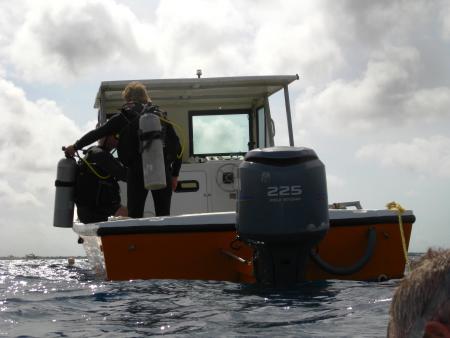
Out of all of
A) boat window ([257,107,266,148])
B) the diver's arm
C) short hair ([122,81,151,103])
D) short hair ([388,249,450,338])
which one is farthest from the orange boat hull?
boat window ([257,107,266,148])

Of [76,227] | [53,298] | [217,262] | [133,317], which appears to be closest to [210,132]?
Result: [76,227]

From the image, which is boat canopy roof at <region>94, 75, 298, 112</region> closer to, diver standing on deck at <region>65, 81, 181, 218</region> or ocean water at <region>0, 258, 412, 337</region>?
diver standing on deck at <region>65, 81, 181, 218</region>

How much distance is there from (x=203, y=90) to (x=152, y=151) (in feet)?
12.0

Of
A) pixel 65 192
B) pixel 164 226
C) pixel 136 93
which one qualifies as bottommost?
pixel 164 226

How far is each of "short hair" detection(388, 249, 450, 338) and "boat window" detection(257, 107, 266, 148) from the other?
8554 millimetres

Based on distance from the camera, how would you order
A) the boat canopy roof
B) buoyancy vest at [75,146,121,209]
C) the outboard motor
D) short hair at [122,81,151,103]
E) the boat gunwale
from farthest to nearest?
the boat canopy roof → buoyancy vest at [75,146,121,209] → short hair at [122,81,151,103] → the boat gunwale → the outboard motor

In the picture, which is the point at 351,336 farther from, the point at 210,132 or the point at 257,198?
the point at 210,132

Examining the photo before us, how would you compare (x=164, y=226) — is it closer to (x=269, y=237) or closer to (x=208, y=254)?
→ (x=208, y=254)

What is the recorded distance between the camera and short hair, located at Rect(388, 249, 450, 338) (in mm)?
1536

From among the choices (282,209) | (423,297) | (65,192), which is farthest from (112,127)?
(423,297)

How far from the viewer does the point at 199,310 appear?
14.6 ft

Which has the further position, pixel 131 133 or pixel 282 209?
pixel 131 133

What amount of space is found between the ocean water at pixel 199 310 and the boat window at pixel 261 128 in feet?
15.7

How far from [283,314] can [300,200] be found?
942mm
